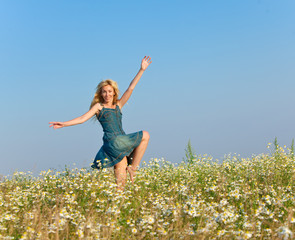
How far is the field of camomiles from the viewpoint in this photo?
453 centimetres

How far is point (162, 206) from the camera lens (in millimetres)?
5395

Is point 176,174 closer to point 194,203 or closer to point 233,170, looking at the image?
point 233,170

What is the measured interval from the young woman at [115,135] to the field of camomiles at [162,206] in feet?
1.66

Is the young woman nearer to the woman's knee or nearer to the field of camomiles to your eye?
the woman's knee

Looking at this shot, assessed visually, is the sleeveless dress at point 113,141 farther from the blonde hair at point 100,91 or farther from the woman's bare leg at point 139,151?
the blonde hair at point 100,91

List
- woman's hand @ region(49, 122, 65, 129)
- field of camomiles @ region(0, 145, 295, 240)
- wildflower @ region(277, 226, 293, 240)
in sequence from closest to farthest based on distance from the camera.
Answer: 1. wildflower @ region(277, 226, 293, 240)
2. field of camomiles @ region(0, 145, 295, 240)
3. woman's hand @ region(49, 122, 65, 129)

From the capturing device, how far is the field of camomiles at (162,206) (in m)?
4.53

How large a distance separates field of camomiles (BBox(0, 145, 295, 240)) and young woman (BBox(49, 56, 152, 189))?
507mm

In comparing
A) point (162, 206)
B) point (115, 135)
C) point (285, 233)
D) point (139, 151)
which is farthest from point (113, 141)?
point (285, 233)

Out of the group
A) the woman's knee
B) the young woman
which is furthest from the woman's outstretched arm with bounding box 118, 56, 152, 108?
the woman's knee

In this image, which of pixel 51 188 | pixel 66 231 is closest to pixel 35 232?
pixel 66 231

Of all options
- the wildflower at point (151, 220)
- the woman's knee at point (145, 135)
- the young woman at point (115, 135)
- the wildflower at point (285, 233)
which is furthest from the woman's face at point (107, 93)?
the wildflower at point (285, 233)

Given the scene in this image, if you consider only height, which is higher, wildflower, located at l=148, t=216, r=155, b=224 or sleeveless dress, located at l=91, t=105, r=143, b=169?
sleeveless dress, located at l=91, t=105, r=143, b=169

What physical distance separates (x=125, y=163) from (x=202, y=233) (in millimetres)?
4430
